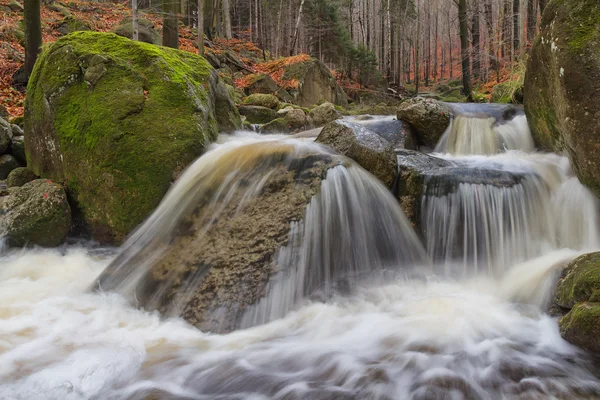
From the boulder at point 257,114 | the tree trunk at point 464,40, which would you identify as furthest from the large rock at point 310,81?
the boulder at point 257,114

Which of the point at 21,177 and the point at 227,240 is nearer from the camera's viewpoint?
the point at 227,240

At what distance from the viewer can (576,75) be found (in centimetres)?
387

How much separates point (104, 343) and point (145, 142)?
2.77m

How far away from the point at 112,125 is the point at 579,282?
17.1ft

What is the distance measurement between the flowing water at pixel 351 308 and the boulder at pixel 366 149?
1.49 ft

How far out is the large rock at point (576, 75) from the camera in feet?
12.3

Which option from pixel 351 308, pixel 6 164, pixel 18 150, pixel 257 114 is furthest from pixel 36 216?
pixel 257 114

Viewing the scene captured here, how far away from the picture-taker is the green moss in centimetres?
260

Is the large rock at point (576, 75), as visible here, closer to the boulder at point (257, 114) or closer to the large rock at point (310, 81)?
the boulder at point (257, 114)

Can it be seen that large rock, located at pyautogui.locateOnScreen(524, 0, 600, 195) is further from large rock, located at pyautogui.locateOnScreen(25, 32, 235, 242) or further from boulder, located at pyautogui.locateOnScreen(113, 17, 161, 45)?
boulder, located at pyautogui.locateOnScreen(113, 17, 161, 45)

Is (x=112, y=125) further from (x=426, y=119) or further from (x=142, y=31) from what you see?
(x=142, y=31)

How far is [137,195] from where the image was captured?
4.73m

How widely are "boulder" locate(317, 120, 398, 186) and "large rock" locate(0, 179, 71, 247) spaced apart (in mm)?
3587

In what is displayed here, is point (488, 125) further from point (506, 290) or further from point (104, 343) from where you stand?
point (104, 343)
